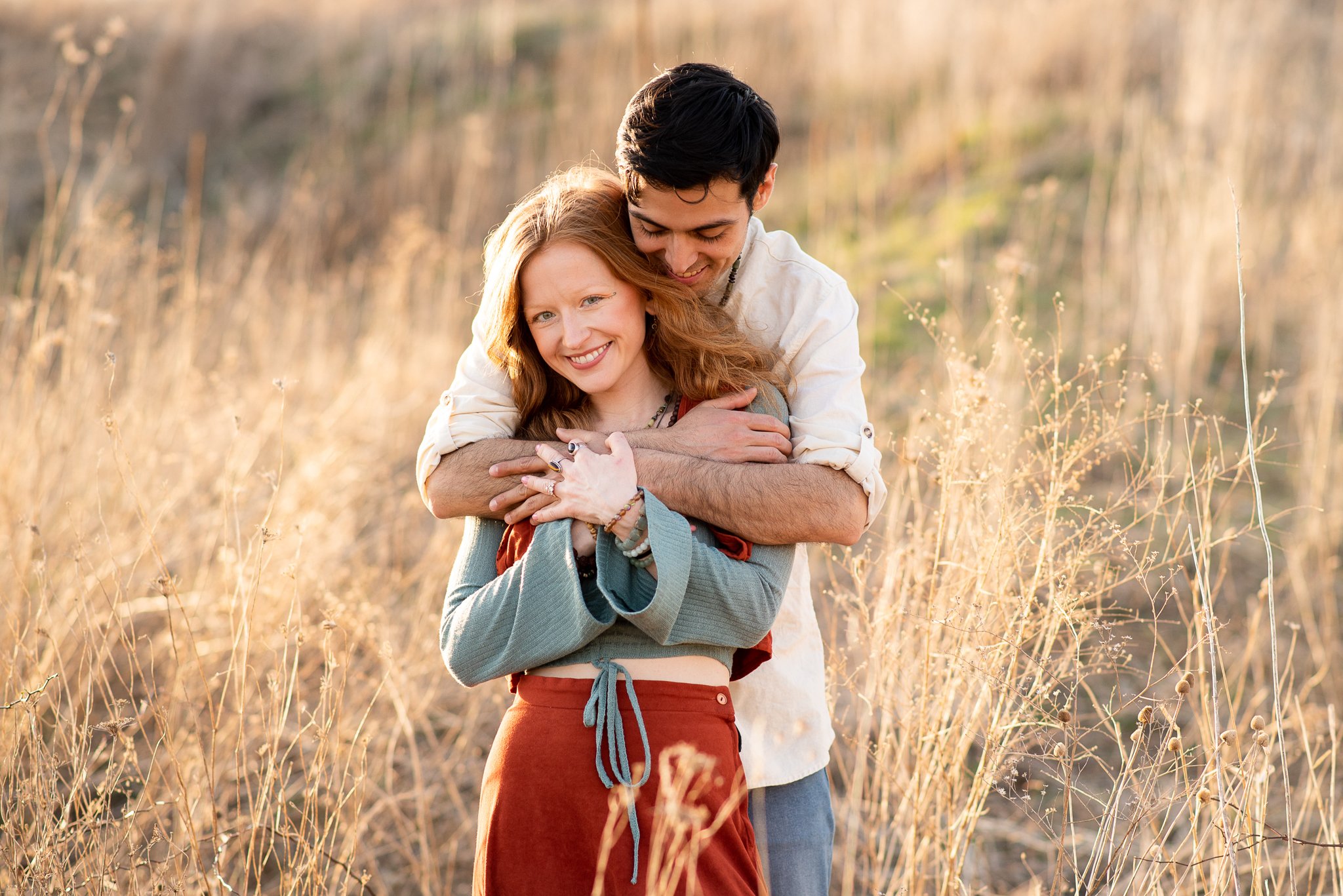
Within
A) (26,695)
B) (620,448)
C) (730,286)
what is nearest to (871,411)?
(730,286)

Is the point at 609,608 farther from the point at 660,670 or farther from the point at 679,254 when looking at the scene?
the point at 679,254

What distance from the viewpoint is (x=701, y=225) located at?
2.23m

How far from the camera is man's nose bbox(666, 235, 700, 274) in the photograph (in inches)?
88.3

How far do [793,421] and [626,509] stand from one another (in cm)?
41

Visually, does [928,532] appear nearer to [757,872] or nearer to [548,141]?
[757,872]

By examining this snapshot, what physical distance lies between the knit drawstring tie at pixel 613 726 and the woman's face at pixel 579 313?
1.91 ft

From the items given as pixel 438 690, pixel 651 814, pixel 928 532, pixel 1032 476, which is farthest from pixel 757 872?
pixel 438 690

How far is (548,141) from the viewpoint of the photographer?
9.03 m

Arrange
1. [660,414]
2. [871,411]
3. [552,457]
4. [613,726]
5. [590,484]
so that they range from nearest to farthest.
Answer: [613,726], [590,484], [552,457], [660,414], [871,411]

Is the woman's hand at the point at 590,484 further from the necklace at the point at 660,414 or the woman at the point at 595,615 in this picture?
the necklace at the point at 660,414

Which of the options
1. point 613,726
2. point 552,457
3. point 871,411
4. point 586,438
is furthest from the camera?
point 871,411

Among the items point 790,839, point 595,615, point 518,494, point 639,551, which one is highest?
point 518,494

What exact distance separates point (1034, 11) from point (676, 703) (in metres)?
7.80

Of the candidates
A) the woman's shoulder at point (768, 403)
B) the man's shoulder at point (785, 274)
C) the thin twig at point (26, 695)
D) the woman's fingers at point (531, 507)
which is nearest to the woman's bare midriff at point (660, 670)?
the woman's fingers at point (531, 507)
